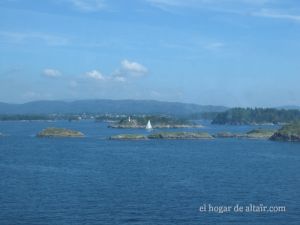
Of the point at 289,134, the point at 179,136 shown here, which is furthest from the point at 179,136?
the point at 289,134

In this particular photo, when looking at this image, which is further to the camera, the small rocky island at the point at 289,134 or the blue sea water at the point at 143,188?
the small rocky island at the point at 289,134

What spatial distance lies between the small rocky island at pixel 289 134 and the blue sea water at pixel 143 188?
150 ft

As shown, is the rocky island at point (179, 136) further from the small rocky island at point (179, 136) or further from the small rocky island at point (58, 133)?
the small rocky island at point (58, 133)

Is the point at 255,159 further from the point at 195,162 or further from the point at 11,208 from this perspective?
the point at 11,208

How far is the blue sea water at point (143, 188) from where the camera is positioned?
134ft

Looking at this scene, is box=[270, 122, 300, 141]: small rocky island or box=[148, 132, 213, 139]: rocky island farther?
box=[148, 132, 213, 139]: rocky island

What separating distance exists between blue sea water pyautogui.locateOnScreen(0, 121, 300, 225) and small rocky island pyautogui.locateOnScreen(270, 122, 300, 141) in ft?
150

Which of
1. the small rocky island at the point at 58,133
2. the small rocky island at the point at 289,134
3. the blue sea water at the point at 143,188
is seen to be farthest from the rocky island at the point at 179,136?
the blue sea water at the point at 143,188

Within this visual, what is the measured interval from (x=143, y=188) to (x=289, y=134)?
89.2 m

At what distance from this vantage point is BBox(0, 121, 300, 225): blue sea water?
40719mm

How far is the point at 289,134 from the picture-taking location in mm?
136250

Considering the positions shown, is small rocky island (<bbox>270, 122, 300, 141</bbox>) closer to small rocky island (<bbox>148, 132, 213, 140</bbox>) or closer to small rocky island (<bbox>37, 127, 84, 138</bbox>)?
small rocky island (<bbox>148, 132, 213, 140</bbox>)

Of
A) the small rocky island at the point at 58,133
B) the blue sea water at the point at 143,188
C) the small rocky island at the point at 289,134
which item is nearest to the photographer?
the blue sea water at the point at 143,188

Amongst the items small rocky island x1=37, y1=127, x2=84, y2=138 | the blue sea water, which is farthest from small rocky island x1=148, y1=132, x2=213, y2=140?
the blue sea water
